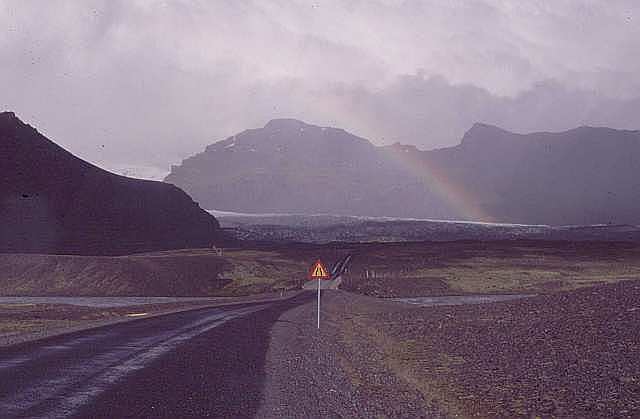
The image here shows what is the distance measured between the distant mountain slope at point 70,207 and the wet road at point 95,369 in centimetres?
9583

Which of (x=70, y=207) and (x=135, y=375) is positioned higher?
(x=70, y=207)

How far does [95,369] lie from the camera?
634 inches

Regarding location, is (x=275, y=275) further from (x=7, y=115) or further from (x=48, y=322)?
(x=7, y=115)

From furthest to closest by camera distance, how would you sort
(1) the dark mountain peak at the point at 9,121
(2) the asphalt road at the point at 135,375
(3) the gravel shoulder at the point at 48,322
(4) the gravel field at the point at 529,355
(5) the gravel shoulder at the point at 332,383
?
1. (1) the dark mountain peak at the point at 9,121
2. (3) the gravel shoulder at the point at 48,322
3. (4) the gravel field at the point at 529,355
4. (5) the gravel shoulder at the point at 332,383
5. (2) the asphalt road at the point at 135,375

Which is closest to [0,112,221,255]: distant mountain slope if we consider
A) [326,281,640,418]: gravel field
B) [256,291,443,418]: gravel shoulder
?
[326,281,640,418]: gravel field

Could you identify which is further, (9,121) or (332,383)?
(9,121)

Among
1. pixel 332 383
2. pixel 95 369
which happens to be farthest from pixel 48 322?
pixel 332 383

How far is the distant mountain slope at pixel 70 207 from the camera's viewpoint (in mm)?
113562

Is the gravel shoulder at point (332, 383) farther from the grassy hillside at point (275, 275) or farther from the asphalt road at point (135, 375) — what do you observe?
the grassy hillside at point (275, 275)

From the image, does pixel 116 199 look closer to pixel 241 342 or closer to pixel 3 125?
pixel 3 125

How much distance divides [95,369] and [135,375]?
1491mm

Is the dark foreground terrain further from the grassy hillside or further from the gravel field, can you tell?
the grassy hillside

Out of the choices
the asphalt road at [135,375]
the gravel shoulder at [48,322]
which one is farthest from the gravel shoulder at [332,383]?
the gravel shoulder at [48,322]

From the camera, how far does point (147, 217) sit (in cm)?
14500
